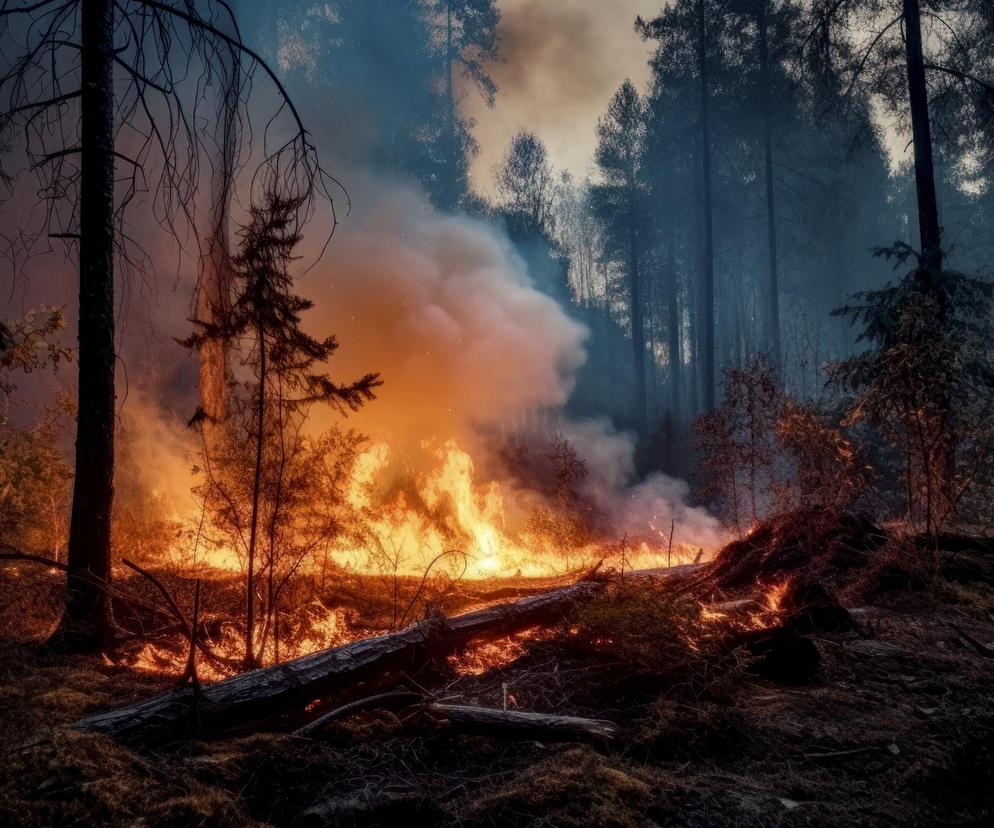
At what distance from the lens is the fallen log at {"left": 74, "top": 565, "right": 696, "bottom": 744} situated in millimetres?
3298

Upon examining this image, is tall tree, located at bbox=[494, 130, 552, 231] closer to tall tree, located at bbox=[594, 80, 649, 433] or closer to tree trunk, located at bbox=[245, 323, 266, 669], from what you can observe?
tall tree, located at bbox=[594, 80, 649, 433]

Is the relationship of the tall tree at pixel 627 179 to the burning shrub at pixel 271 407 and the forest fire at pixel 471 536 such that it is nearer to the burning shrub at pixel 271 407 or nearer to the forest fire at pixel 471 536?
the forest fire at pixel 471 536

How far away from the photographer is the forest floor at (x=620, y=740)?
2645mm

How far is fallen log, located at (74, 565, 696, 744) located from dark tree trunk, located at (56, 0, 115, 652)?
2535 mm

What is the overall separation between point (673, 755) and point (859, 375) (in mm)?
10187

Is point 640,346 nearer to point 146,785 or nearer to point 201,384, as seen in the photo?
point 201,384

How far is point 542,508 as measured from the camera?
18.6 metres

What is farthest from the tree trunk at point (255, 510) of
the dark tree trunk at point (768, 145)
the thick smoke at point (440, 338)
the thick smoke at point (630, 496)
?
the dark tree trunk at point (768, 145)

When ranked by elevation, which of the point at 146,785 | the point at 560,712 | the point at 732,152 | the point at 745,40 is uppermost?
the point at 745,40

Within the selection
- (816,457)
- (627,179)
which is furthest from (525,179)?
(816,457)

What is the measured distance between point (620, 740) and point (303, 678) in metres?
2.06

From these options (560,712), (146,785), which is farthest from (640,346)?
(146,785)

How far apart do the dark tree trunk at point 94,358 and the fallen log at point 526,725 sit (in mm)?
3847

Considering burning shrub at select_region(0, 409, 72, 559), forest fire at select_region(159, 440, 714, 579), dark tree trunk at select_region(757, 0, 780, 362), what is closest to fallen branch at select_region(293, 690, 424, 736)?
burning shrub at select_region(0, 409, 72, 559)
